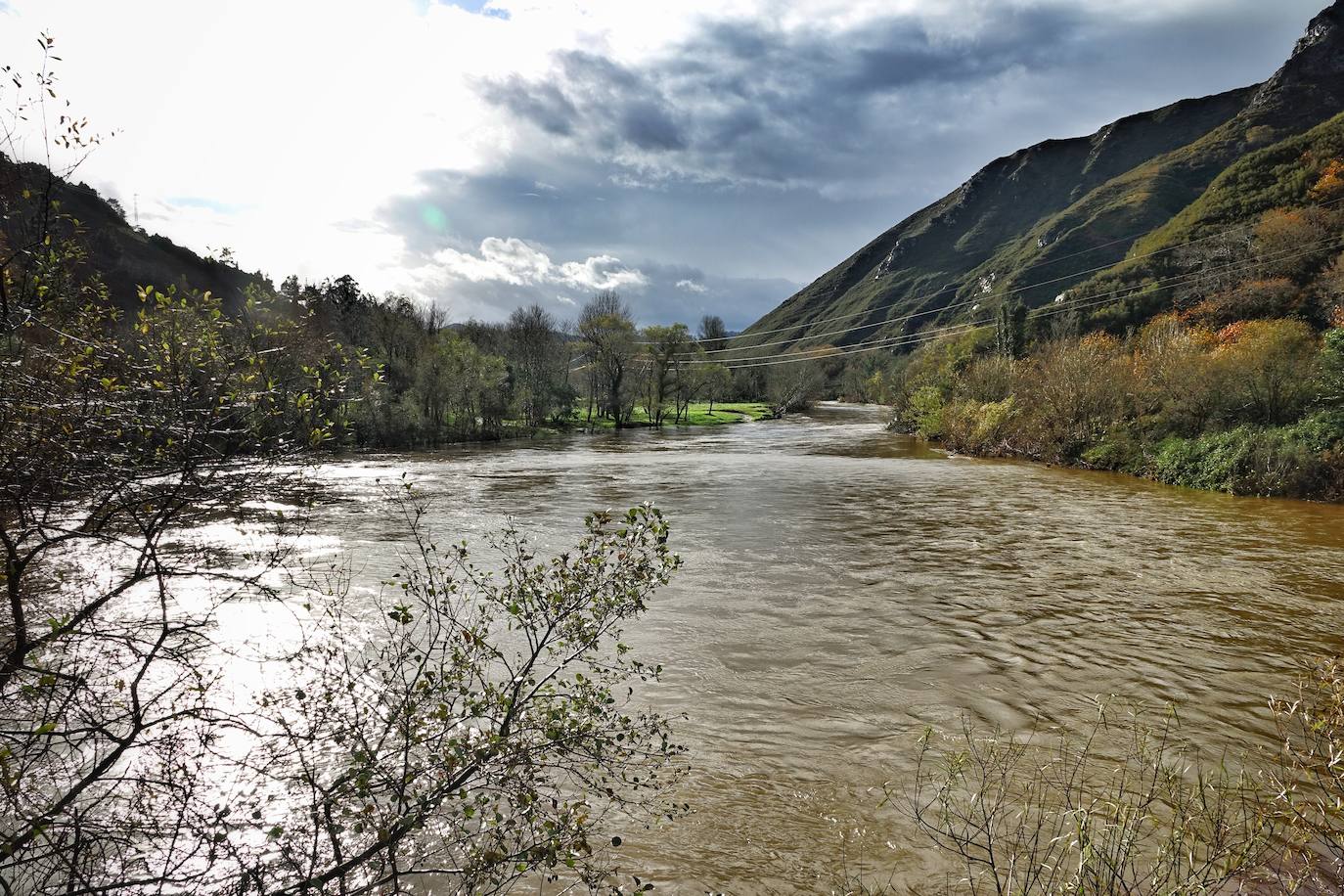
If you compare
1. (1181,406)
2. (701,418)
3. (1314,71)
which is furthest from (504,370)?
(1314,71)

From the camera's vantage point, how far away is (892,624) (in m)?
11.2

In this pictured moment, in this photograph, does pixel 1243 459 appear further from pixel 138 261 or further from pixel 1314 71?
pixel 1314 71

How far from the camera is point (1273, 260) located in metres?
63.5

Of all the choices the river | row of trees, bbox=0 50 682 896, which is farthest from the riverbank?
row of trees, bbox=0 50 682 896

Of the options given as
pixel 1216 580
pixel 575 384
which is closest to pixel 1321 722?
pixel 1216 580

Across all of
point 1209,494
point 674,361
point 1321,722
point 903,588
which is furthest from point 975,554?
point 674,361

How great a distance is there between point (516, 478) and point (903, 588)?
21.6 metres

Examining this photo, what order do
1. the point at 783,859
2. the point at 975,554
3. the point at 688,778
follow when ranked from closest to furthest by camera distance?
the point at 783,859 → the point at 688,778 → the point at 975,554

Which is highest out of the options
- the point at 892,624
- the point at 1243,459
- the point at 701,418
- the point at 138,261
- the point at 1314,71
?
the point at 1314,71

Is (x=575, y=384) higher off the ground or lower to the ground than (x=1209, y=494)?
higher

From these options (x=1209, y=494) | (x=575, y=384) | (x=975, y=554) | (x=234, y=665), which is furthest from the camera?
(x=575, y=384)

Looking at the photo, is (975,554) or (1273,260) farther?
(1273,260)

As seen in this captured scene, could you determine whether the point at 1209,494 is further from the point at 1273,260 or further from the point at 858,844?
the point at 1273,260

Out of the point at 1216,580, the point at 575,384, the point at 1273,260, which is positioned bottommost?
the point at 1216,580
